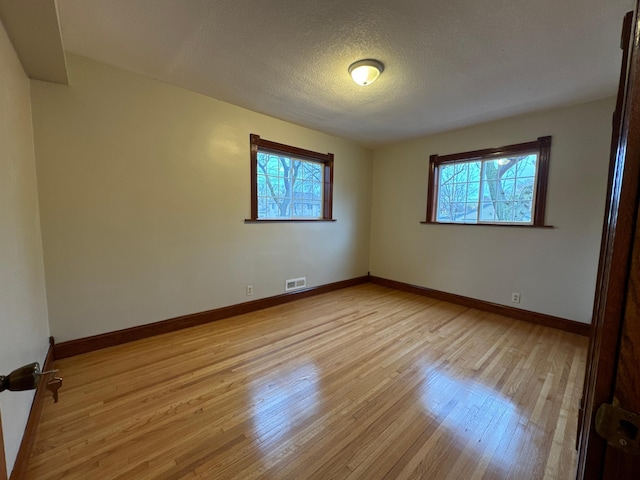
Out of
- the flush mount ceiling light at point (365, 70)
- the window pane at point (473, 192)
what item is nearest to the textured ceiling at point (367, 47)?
the flush mount ceiling light at point (365, 70)

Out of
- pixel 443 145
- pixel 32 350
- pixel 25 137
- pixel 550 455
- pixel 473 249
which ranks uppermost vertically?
pixel 443 145

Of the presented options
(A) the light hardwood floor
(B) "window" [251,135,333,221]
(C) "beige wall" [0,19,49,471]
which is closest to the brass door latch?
(A) the light hardwood floor

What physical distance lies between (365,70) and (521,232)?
2.62 metres

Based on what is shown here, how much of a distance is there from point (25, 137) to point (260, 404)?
7.77 ft

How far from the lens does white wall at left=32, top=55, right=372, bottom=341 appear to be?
2117 mm

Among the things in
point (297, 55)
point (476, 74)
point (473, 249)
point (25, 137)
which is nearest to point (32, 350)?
point (25, 137)

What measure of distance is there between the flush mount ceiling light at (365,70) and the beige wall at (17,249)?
209cm

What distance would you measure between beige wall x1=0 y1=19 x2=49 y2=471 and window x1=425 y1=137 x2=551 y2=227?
13.6 ft

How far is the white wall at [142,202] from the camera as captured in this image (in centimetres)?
212

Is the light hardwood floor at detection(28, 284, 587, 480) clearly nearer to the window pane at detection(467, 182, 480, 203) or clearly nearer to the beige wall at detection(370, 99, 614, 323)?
the beige wall at detection(370, 99, 614, 323)

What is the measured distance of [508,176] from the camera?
3.29 meters

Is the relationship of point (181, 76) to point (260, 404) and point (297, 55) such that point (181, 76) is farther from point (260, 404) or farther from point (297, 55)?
point (260, 404)

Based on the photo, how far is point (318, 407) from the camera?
1.69 meters

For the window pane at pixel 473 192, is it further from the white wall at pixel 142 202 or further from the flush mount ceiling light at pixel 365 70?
the white wall at pixel 142 202
